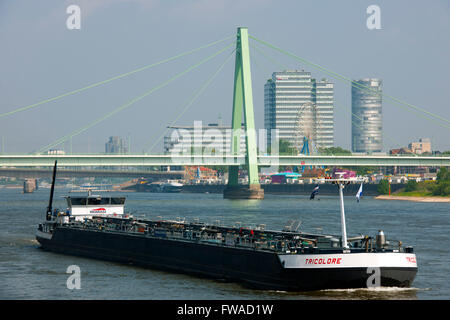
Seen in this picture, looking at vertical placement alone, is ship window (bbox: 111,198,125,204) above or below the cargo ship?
above

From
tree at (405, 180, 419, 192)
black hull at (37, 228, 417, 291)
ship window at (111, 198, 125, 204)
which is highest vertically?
tree at (405, 180, 419, 192)

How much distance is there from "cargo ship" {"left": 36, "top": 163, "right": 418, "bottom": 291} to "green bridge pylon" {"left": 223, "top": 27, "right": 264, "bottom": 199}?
57994mm

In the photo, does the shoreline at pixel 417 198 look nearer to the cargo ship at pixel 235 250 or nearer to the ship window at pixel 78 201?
the cargo ship at pixel 235 250

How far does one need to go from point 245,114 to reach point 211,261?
72.2 m

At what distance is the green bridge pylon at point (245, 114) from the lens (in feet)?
341

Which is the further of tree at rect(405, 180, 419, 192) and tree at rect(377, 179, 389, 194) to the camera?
tree at rect(377, 179, 389, 194)

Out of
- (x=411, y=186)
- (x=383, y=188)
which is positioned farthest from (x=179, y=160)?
(x=383, y=188)

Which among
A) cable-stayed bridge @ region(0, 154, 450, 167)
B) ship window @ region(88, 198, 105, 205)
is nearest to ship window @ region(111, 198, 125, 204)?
ship window @ region(88, 198, 105, 205)

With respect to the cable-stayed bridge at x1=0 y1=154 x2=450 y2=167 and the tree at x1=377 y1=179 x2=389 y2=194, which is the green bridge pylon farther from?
the tree at x1=377 y1=179 x2=389 y2=194

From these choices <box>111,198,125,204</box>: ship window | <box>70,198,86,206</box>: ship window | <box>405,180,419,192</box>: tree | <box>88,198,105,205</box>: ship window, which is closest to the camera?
<box>70,198,86,206</box>: ship window

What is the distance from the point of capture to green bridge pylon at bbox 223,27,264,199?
341 ft

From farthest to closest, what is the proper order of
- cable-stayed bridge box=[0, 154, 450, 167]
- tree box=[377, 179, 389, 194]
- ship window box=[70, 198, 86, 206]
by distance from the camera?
tree box=[377, 179, 389, 194], cable-stayed bridge box=[0, 154, 450, 167], ship window box=[70, 198, 86, 206]
